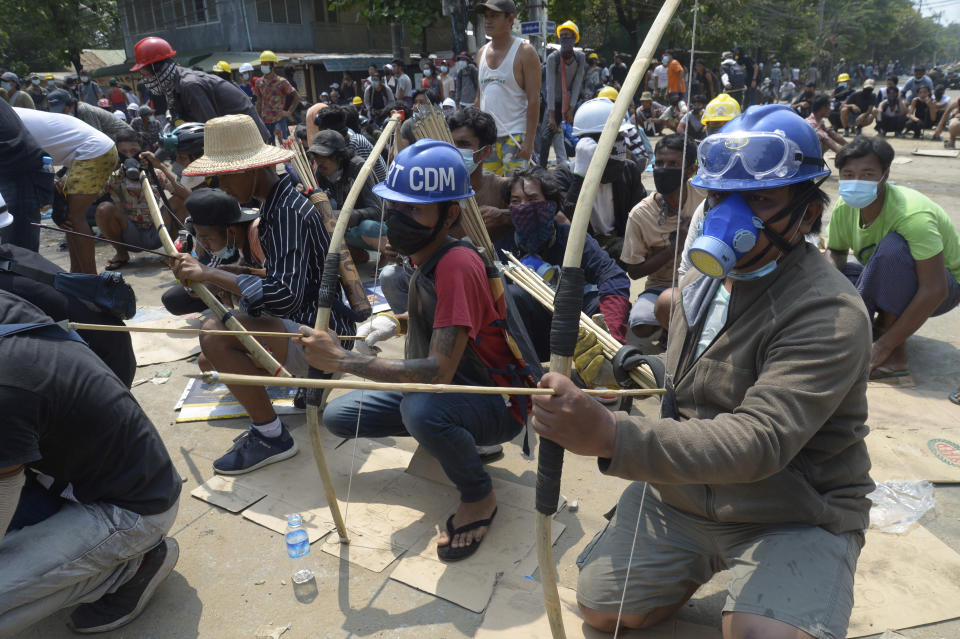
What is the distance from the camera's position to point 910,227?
3.90m

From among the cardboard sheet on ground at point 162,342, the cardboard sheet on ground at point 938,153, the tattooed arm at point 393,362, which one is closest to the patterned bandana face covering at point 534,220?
the tattooed arm at point 393,362

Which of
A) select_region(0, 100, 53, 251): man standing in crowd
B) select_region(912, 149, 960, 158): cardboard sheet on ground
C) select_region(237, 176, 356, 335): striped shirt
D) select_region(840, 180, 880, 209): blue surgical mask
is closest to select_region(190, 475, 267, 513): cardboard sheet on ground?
select_region(237, 176, 356, 335): striped shirt

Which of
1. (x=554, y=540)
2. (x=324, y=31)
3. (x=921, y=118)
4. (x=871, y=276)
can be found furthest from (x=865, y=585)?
(x=324, y=31)

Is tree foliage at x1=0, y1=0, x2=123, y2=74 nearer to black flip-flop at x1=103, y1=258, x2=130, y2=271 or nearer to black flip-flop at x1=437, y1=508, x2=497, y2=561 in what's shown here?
black flip-flop at x1=103, y1=258, x2=130, y2=271

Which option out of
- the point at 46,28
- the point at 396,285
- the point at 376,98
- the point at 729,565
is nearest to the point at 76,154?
the point at 396,285

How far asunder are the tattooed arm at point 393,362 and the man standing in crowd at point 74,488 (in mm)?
666

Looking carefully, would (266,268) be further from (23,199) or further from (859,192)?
(859,192)

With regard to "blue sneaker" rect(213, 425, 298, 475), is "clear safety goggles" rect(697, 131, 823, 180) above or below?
above

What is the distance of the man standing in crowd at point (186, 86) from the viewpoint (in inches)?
223

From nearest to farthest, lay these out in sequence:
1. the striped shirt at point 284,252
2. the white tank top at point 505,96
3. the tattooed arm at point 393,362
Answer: the tattooed arm at point 393,362 < the striped shirt at point 284,252 < the white tank top at point 505,96

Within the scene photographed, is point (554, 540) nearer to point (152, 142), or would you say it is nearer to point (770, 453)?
point (770, 453)

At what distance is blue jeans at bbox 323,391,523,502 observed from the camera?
9.04ft

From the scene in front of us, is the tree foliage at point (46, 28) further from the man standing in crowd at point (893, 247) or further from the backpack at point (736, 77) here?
the man standing in crowd at point (893, 247)

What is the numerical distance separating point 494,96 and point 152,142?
6008mm
